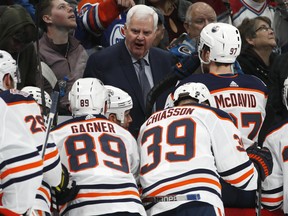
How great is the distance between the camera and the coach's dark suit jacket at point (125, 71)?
28.6ft

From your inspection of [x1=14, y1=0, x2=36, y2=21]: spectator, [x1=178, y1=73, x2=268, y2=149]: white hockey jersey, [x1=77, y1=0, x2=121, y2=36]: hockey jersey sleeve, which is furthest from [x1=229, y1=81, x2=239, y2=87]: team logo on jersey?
[x1=14, y1=0, x2=36, y2=21]: spectator

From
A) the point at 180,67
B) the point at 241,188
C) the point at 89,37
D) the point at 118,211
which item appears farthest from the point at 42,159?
the point at 89,37

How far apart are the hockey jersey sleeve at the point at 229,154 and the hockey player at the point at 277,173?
0.46 m

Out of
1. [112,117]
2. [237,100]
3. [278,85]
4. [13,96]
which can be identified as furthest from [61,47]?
[13,96]

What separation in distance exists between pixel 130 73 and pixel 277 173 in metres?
1.69

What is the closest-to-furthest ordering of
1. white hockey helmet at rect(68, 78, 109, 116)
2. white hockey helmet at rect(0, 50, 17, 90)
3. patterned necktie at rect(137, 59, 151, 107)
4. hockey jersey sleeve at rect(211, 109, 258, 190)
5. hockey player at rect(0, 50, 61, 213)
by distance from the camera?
hockey player at rect(0, 50, 61, 213) → white hockey helmet at rect(0, 50, 17, 90) → hockey jersey sleeve at rect(211, 109, 258, 190) → white hockey helmet at rect(68, 78, 109, 116) → patterned necktie at rect(137, 59, 151, 107)

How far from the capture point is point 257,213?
25.1ft

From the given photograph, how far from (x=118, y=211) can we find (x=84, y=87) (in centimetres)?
101

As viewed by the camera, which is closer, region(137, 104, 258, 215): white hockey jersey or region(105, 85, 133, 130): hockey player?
region(137, 104, 258, 215): white hockey jersey

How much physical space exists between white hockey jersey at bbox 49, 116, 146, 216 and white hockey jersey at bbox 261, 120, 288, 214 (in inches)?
43.6

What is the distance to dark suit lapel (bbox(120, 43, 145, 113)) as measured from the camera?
8.75 m

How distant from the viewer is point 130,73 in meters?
8.83

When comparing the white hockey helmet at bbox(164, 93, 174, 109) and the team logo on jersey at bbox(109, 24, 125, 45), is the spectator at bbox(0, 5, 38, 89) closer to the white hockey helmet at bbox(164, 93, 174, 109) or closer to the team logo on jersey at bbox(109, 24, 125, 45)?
the team logo on jersey at bbox(109, 24, 125, 45)

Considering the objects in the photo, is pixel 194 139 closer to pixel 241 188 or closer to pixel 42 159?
pixel 241 188
